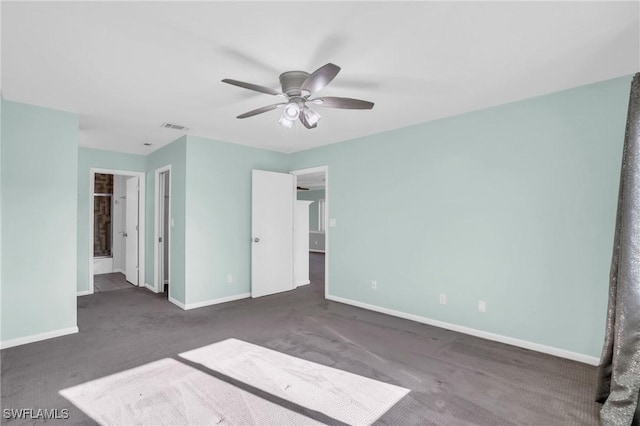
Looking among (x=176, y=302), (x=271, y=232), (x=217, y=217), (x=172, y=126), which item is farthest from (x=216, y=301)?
(x=172, y=126)

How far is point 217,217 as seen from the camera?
4.82 metres

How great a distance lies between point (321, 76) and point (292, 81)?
0.52 metres

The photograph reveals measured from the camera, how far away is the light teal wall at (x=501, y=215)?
2787 mm

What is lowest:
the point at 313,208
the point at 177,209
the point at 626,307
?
the point at 626,307

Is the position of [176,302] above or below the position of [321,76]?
below

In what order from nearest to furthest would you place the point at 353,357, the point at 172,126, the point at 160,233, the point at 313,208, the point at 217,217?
the point at 353,357, the point at 172,126, the point at 217,217, the point at 160,233, the point at 313,208

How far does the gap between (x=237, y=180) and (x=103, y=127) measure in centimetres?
185

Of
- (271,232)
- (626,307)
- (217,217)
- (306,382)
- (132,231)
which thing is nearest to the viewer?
(626,307)

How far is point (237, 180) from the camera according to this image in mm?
5059

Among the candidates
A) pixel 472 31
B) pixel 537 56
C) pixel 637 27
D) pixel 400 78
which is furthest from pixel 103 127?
pixel 637 27

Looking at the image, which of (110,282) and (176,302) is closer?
(176,302)

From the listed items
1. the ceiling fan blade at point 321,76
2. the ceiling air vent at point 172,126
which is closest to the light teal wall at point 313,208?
the ceiling air vent at point 172,126

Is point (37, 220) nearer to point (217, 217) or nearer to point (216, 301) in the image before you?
point (217, 217)

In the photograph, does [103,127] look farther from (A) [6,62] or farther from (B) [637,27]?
(B) [637,27]
